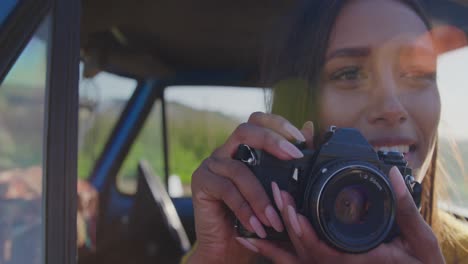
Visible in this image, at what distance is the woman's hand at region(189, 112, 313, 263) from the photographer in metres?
0.98

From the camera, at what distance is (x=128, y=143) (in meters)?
3.33

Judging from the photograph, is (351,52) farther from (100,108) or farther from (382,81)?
(100,108)

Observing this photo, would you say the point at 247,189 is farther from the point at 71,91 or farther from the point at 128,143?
the point at 128,143

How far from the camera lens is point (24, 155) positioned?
0.94 meters

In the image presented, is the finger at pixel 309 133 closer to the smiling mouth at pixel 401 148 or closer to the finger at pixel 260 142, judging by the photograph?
the finger at pixel 260 142

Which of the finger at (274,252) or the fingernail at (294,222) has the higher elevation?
the fingernail at (294,222)

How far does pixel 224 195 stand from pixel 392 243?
0.34 m

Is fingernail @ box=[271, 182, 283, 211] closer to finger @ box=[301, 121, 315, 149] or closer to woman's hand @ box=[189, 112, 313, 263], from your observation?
woman's hand @ box=[189, 112, 313, 263]

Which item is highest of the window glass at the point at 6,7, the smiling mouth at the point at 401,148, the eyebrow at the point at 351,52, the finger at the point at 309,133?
the window glass at the point at 6,7

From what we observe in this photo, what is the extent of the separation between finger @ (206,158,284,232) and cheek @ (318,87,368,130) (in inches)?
12.0

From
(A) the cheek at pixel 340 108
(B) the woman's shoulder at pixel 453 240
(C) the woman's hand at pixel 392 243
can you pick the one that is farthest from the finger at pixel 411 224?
(B) the woman's shoulder at pixel 453 240

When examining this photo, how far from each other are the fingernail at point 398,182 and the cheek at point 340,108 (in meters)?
0.28

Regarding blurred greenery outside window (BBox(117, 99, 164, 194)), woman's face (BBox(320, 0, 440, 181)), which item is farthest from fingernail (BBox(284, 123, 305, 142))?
blurred greenery outside window (BBox(117, 99, 164, 194))

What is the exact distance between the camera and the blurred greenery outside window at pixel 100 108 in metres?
2.80
